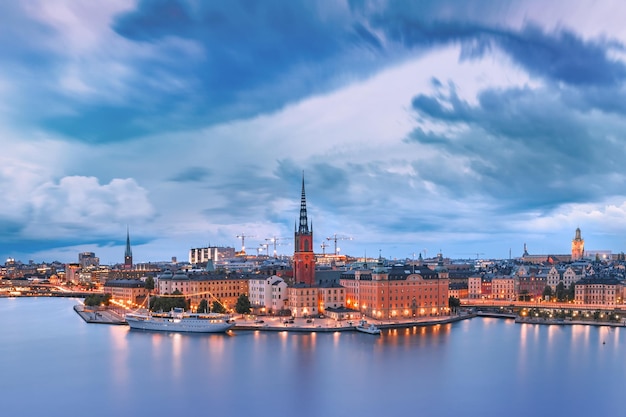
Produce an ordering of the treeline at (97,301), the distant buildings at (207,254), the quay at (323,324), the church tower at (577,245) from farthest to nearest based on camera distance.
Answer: the distant buildings at (207,254), the church tower at (577,245), the treeline at (97,301), the quay at (323,324)

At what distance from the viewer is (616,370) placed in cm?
2242

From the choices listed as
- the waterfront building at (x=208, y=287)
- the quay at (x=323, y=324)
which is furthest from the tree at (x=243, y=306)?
the waterfront building at (x=208, y=287)

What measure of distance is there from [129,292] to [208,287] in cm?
1007

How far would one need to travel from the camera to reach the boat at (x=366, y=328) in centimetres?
3062

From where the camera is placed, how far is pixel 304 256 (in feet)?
129

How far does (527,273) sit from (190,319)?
27302 mm

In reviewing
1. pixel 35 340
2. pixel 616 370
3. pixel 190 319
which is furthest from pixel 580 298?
Answer: pixel 35 340

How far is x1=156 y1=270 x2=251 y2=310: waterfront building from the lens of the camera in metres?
40.6

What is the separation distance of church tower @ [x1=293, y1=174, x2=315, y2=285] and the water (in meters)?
8.34

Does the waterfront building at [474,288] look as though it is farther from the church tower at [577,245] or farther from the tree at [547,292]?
the church tower at [577,245]

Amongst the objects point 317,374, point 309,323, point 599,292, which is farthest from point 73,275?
point 317,374

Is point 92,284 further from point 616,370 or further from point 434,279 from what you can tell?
point 616,370

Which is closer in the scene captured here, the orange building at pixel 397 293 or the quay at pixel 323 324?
the quay at pixel 323 324

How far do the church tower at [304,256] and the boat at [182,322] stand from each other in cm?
686
